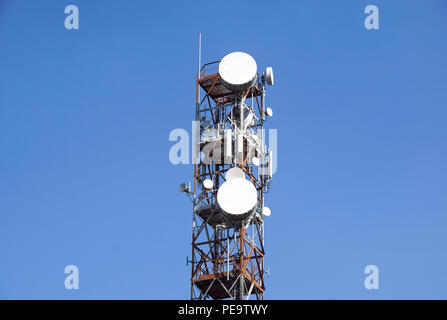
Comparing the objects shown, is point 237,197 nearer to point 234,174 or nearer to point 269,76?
point 234,174

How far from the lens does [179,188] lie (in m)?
74.7

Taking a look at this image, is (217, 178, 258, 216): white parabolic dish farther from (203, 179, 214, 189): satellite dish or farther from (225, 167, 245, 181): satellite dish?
(203, 179, 214, 189): satellite dish

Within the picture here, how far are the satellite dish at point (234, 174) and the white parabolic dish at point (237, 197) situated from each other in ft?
7.23

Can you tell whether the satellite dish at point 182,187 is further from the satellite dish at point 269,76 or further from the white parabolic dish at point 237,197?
the satellite dish at point 269,76

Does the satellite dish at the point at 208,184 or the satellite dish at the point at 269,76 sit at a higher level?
the satellite dish at the point at 269,76

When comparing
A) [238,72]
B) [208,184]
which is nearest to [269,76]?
[238,72]

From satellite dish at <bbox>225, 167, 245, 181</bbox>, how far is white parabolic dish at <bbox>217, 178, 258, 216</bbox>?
2.20m

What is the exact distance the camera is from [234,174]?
73.4 metres

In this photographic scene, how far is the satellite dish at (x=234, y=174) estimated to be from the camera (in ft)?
240

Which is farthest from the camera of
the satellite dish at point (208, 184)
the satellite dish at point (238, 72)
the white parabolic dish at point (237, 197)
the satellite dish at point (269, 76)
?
the satellite dish at point (269, 76)

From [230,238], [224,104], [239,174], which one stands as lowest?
[230,238]
